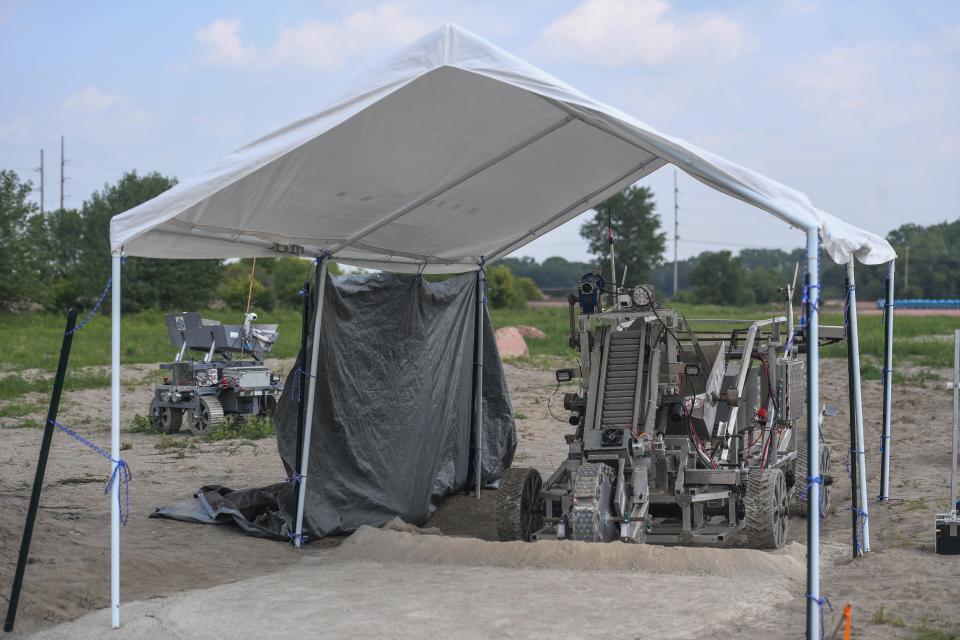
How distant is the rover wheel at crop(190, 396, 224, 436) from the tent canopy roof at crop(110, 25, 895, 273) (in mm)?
A: 7227

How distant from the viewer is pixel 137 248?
7547 millimetres

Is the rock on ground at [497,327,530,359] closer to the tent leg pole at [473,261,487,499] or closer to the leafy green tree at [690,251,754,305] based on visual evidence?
the tent leg pole at [473,261,487,499]

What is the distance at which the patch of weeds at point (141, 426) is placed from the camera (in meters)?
18.1

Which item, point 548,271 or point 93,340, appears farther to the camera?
point 548,271

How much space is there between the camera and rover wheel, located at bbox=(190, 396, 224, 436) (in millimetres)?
17266

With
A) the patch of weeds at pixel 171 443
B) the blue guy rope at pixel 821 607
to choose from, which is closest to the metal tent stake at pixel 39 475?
the blue guy rope at pixel 821 607

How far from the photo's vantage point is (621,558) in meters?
7.67

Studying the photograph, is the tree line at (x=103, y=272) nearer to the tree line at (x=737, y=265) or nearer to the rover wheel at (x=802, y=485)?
the tree line at (x=737, y=265)

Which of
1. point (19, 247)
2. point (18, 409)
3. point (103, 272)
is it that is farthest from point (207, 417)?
point (103, 272)

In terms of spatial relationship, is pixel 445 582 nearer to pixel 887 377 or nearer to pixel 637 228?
pixel 887 377

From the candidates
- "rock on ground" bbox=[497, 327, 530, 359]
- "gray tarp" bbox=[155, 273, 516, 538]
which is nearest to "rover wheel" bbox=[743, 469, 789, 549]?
"gray tarp" bbox=[155, 273, 516, 538]

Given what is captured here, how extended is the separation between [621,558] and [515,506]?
1319 mm

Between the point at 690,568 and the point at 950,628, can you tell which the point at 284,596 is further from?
the point at 950,628

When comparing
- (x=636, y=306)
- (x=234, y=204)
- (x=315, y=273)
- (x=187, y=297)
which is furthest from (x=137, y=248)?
(x=187, y=297)
